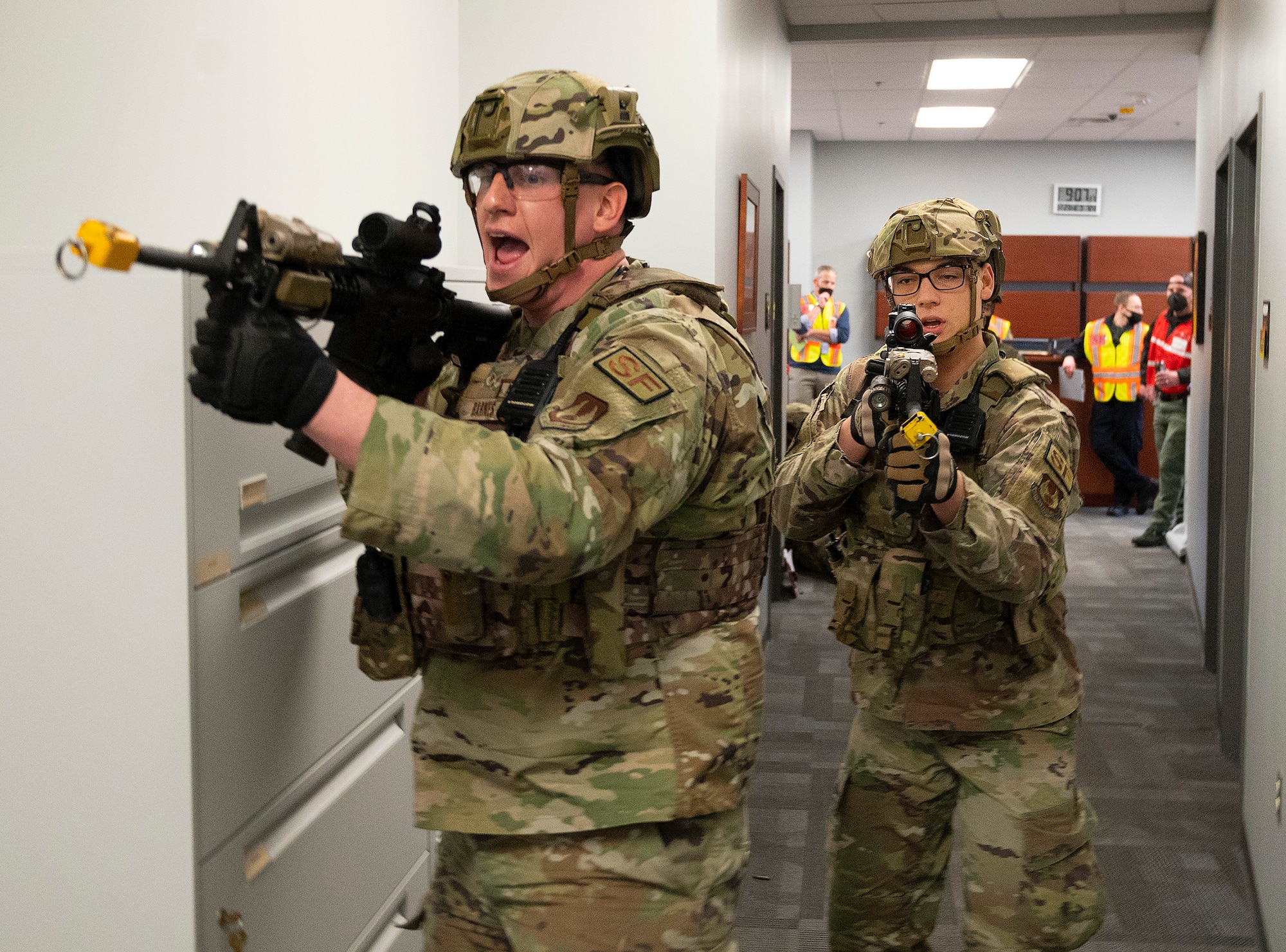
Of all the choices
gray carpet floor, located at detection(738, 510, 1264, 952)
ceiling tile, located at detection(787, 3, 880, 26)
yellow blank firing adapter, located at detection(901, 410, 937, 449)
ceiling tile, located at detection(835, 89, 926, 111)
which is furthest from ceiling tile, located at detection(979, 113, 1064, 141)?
yellow blank firing adapter, located at detection(901, 410, 937, 449)

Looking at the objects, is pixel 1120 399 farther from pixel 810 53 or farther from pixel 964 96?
pixel 810 53

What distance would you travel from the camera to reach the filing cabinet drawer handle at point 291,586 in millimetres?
1353

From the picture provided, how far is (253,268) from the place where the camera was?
3.34 feet

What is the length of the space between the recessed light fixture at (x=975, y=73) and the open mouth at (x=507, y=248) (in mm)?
6864

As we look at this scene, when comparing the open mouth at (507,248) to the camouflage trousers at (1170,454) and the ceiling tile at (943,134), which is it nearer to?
the camouflage trousers at (1170,454)

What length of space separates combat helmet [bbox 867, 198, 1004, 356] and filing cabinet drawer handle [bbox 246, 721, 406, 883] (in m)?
1.13

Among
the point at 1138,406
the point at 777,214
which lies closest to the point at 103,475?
the point at 777,214

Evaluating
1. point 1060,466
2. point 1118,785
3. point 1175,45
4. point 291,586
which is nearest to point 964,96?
point 1175,45

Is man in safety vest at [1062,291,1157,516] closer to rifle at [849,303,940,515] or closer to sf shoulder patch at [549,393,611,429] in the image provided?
rifle at [849,303,940,515]

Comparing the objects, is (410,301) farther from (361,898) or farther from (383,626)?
(361,898)

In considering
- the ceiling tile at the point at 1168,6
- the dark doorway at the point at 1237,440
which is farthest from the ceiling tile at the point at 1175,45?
the dark doorway at the point at 1237,440

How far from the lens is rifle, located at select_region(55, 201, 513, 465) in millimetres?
960

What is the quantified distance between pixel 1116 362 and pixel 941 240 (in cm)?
729

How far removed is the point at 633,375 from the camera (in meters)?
1.18
